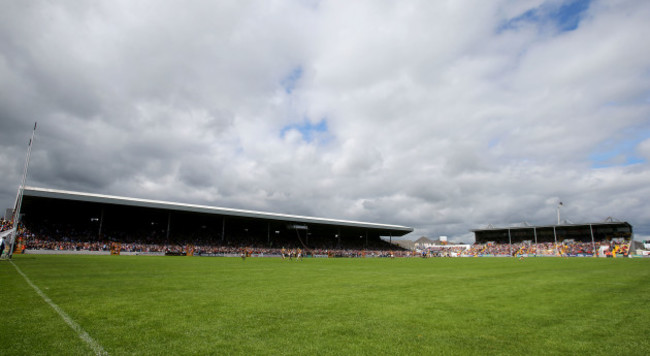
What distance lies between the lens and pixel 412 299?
9477mm

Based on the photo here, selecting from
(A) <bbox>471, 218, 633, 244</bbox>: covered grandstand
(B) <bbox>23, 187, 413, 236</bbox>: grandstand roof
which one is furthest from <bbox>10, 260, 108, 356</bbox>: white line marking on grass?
(A) <bbox>471, 218, 633, 244</bbox>: covered grandstand

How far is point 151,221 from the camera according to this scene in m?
60.5

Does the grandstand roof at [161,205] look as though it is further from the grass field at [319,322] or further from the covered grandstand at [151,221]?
the grass field at [319,322]

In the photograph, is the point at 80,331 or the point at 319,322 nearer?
the point at 80,331

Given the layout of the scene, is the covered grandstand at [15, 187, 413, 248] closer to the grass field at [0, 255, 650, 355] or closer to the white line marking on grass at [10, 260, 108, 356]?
the grass field at [0, 255, 650, 355]

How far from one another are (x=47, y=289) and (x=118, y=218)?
174 ft

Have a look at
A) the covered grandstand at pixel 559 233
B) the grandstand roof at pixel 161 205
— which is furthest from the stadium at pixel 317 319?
the covered grandstand at pixel 559 233

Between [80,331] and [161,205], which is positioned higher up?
[161,205]

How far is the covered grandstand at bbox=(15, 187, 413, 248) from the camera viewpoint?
148ft

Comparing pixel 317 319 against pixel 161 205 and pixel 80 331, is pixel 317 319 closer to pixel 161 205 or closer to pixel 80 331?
pixel 80 331

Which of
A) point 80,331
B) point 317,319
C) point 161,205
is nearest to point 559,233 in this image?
point 161,205

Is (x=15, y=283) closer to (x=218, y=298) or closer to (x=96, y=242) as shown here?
(x=218, y=298)

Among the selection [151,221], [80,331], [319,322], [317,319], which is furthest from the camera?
[151,221]

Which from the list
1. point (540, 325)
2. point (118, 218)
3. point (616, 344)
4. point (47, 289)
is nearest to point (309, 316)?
point (540, 325)
